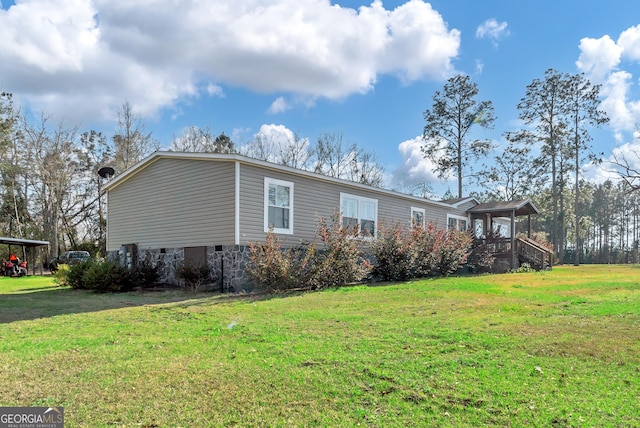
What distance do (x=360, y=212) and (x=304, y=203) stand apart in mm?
3020

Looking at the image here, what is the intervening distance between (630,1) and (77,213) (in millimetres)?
33089

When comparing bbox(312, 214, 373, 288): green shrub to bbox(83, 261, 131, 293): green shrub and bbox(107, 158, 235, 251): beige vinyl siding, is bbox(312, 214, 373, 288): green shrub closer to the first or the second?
bbox(107, 158, 235, 251): beige vinyl siding

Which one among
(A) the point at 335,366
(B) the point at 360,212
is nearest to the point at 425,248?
(B) the point at 360,212

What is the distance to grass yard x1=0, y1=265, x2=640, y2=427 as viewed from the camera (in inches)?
123

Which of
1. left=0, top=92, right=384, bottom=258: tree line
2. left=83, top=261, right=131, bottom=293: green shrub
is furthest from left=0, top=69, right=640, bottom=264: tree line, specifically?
left=83, top=261, right=131, bottom=293: green shrub

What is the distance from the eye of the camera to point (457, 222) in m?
21.8

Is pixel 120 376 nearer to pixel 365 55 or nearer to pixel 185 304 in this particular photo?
pixel 185 304

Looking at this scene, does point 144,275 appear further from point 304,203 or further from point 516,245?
point 516,245

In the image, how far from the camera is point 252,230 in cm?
1216

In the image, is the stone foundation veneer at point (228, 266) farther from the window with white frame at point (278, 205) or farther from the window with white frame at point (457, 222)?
the window with white frame at point (457, 222)

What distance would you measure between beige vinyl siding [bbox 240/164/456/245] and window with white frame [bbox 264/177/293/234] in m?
0.15

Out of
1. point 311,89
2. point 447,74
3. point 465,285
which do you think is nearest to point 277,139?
point 311,89

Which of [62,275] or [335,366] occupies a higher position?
[335,366]

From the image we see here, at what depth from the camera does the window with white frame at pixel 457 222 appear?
21109mm
